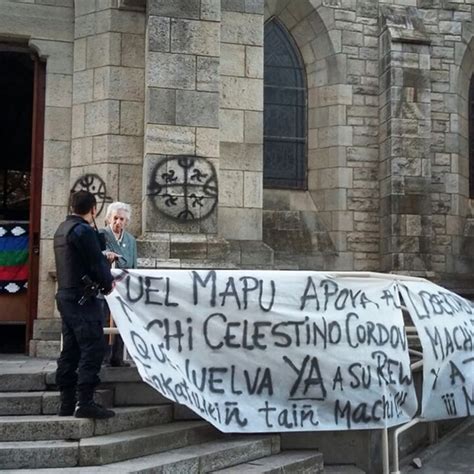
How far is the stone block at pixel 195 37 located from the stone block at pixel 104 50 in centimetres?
111

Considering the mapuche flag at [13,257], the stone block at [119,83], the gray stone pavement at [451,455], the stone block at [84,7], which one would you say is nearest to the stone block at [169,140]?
the stone block at [119,83]

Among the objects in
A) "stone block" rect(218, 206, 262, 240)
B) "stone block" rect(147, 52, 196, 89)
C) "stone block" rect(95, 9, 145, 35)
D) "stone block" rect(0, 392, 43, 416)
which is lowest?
"stone block" rect(0, 392, 43, 416)

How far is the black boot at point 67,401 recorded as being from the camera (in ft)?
18.3

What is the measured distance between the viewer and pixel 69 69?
9.64 m

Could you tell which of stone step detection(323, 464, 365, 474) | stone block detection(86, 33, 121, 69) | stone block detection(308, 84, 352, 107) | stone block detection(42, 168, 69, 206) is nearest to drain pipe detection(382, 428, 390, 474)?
stone step detection(323, 464, 365, 474)

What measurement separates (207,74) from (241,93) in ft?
3.57

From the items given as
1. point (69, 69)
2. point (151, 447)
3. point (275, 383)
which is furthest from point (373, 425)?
point (69, 69)

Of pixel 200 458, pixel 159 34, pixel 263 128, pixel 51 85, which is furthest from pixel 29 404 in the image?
pixel 263 128

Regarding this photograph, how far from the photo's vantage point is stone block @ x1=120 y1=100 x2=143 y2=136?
9.33 m

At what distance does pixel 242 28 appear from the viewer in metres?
9.81

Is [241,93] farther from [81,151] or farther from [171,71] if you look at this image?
[81,151]

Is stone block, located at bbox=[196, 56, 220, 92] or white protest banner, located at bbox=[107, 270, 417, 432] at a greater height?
stone block, located at bbox=[196, 56, 220, 92]

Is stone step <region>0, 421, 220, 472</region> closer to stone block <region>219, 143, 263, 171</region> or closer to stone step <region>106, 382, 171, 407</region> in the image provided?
stone step <region>106, 382, 171, 407</region>

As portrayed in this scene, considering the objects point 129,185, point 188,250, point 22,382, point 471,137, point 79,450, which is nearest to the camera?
point 79,450
